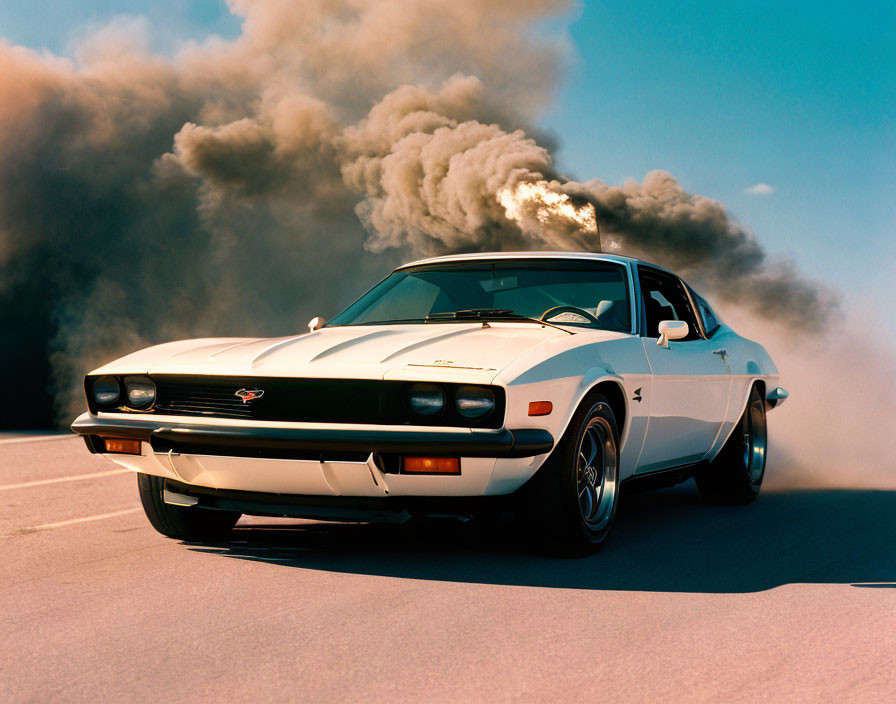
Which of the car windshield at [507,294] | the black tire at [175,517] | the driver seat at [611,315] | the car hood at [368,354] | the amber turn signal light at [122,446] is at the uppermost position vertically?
the car windshield at [507,294]

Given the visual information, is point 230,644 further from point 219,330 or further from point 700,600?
point 219,330

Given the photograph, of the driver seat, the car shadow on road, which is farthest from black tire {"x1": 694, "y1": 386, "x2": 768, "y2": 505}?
the driver seat

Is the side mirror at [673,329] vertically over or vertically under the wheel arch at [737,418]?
over

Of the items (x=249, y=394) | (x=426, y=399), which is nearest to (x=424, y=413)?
(x=426, y=399)

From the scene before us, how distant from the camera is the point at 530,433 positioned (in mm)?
3916

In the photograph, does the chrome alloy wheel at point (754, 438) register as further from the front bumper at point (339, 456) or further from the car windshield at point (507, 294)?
the front bumper at point (339, 456)

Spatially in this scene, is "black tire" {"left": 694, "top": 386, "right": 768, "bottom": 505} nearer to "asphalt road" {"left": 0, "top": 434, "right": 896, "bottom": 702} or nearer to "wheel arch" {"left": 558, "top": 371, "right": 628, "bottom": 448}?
"asphalt road" {"left": 0, "top": 434, "right": 896, "bottom": 702}

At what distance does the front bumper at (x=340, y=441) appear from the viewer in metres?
3.83

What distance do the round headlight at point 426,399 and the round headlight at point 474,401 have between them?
7 centimetres

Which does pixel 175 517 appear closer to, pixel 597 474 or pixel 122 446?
pixel 122 446

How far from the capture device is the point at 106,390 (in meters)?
4.53

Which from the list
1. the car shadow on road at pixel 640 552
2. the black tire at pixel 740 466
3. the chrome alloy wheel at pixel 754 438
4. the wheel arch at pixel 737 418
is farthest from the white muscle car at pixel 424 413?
the chrome alloy wheel at pixel 754 438

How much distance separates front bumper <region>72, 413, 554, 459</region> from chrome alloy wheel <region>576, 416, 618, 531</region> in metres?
0.52

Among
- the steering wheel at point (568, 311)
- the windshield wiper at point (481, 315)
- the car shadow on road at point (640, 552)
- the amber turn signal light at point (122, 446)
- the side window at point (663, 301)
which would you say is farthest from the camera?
the side window at point (663, 301)
